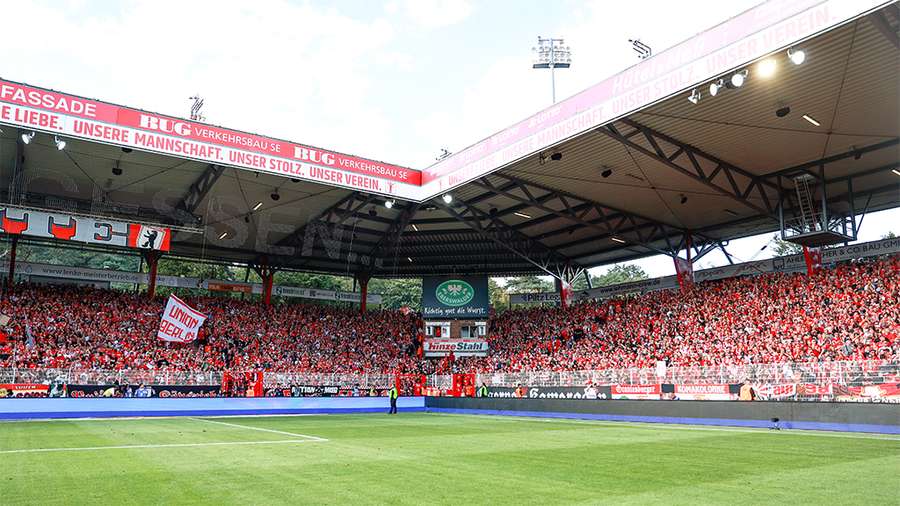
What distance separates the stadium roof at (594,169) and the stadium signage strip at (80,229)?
1.76m

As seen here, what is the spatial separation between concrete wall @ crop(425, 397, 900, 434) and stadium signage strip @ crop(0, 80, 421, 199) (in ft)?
32.6

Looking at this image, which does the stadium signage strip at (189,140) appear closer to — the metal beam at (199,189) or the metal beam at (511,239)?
the metal beam at (199,189)

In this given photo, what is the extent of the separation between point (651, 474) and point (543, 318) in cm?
3065

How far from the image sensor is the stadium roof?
16.9 metres

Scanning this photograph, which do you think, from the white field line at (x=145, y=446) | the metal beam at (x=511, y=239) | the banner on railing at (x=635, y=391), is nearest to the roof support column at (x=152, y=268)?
the metal beam at (x=511, y=239)

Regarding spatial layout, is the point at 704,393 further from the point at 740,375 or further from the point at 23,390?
the point at 23,390

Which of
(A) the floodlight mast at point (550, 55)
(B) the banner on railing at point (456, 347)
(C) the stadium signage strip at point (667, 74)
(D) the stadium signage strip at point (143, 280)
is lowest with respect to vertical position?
(B) the banner on railing at point (456, 347)

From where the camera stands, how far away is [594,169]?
24828 millimetres

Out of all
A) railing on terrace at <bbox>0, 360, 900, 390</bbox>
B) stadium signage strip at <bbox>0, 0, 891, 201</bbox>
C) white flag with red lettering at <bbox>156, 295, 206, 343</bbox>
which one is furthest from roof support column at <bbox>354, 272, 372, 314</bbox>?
stadium signage strip at <bbox>0, 0, 891, 201</bbox>

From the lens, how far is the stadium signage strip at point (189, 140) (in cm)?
2055

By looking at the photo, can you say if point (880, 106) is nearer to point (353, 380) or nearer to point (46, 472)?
point (46, 472)

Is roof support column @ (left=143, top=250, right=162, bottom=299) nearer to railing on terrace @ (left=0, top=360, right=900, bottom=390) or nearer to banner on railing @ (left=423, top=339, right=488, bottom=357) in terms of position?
railing on terrace @ (left=0, top=360, right=900, bottom=390)

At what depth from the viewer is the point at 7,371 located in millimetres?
23922

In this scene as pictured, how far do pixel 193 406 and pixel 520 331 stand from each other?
19380 mm
